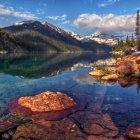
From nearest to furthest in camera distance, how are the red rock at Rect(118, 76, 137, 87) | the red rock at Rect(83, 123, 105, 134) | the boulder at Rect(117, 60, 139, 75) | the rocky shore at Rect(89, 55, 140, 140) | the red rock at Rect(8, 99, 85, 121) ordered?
the red rock at Rect(83, 123, 105, 134), the red rock at Rect(8, 99, 85, 121), the red rock at Rect(118, 76, 137, 87), the rocky shore at Rect(89, 55, 140, 140), the boulder at Rect(117, 60, 139, 75)

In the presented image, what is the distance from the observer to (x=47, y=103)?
2762 cm

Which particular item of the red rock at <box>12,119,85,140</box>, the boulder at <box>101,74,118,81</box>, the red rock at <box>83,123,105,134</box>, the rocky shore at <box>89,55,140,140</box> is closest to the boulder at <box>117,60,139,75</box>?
the rocky shore at <box>89,55,140,140</box>

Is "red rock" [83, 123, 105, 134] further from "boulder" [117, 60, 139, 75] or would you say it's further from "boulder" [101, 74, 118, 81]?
"boulder" [117, 60, 139, 75]

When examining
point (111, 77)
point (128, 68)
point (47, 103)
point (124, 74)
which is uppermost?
point (128, 68)

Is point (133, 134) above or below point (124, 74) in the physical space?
below

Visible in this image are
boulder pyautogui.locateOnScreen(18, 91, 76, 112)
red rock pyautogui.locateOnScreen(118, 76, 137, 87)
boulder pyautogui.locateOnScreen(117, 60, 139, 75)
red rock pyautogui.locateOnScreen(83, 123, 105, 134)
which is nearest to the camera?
red rock pyautogui.locateOnScreen(83, 123, 105, 134)

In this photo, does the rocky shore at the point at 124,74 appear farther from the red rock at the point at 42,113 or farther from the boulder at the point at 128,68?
the red rock at the point at 42,113

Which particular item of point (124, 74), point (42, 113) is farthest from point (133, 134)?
point (124, 74)

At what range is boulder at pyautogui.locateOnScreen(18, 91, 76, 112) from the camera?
87.3 feet

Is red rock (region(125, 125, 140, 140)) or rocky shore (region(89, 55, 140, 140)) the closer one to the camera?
red rock (region(125, 125, 140, 140))

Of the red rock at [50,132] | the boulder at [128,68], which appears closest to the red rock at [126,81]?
the boulder at [128,68]

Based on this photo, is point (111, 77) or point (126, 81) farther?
point (111, 77)

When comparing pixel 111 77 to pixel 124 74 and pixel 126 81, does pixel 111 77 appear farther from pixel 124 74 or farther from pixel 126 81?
pixel 126 81

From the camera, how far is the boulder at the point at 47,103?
26614 mm
